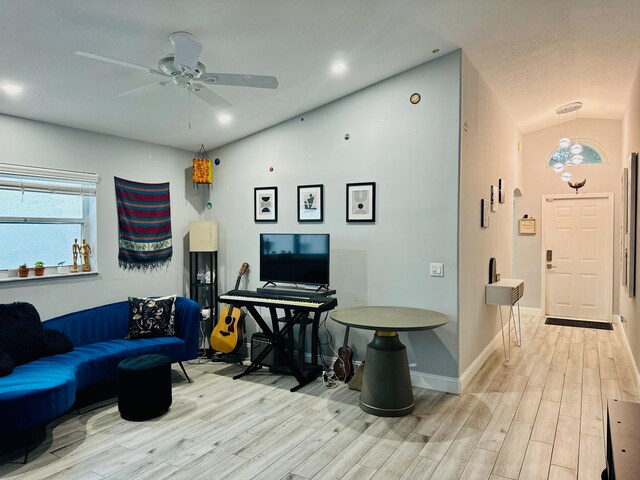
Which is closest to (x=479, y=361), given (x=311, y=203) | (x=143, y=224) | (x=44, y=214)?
(x=311, y=203)

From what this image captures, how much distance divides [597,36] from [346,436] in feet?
12.2

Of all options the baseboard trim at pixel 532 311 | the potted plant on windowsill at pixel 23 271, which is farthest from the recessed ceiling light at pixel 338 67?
the baseboard trim at pixel 532 311

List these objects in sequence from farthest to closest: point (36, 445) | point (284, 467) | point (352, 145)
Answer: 1. point (352, 145)
2. point (36, 445)
3. point (284, 467)

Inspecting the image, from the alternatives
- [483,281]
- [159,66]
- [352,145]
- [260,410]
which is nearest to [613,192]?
[483,281]

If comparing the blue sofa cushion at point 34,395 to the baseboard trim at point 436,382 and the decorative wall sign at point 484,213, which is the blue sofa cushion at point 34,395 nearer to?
the baseboard trim at point 436,382

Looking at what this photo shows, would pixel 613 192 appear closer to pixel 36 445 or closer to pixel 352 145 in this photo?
pixel 352 145

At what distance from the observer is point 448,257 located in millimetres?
3670

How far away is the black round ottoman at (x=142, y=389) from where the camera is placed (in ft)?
10.1

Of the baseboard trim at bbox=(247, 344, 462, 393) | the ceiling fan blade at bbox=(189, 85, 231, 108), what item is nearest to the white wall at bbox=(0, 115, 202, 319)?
the ceiling fan blade at bbox=(189, 85, 231, 108)

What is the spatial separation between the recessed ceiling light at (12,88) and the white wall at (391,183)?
2258mm

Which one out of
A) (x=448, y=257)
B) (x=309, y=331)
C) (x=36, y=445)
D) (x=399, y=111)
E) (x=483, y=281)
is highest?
(x=399, y=111)

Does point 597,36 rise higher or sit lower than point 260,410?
higher

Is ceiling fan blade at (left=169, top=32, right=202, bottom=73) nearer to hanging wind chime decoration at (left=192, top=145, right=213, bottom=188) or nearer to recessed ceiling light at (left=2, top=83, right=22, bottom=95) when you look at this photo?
recessed ceiling light at (left=2, top=83, right=22, bottom=95)

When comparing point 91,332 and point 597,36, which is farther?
point 91,332
